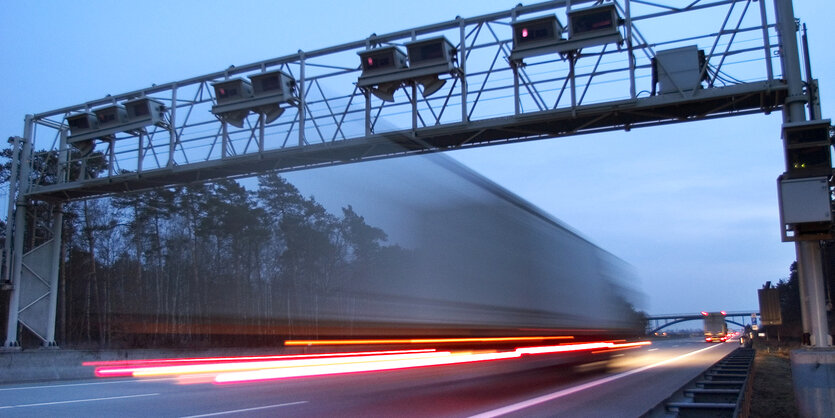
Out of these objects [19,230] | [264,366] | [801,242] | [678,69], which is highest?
[678,69]

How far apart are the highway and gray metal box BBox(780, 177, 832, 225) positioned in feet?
15.2

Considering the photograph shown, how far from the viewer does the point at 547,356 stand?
47.5ft

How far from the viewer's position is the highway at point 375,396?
10.5 meters

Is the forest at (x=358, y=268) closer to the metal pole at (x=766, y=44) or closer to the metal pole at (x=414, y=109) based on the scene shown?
the metal pole at (x=414, y=109)

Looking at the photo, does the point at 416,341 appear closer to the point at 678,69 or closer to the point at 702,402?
the point at 702,402

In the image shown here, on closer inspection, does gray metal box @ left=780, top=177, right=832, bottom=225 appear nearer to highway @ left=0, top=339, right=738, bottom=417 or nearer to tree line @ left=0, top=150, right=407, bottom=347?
highway @ left=0, top=339, right=738, bottom=417

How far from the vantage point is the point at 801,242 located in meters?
13.4

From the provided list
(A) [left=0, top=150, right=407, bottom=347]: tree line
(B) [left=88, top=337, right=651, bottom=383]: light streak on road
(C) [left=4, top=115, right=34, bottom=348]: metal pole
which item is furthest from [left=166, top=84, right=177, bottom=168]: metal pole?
(B) [left=88, top=337, right=651, bottom=383]: light streak on road

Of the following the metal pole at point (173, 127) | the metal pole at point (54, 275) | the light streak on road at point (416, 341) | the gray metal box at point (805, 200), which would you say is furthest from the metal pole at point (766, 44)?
the metal pole at point (54, 275)

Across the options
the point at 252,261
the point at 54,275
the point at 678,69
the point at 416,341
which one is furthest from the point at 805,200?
the point at 54,275

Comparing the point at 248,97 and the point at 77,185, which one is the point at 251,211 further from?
the point at 77,185

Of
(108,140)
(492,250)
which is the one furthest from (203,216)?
(108,140)

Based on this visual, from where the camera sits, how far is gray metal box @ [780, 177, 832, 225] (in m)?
12.5

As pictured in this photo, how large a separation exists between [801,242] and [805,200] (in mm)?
1148
